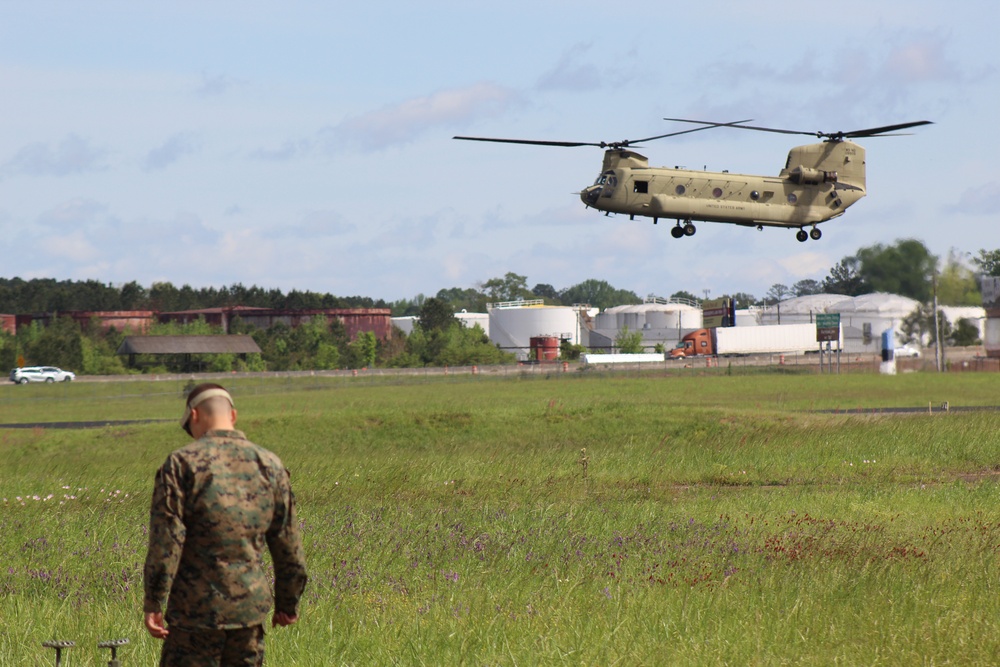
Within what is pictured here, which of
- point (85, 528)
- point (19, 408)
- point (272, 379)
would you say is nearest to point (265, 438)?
point (85, 528)

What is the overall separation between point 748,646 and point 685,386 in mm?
62707

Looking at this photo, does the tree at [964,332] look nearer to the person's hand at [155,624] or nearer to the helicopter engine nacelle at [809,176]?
the helicopter engine nacelle at [809,176]

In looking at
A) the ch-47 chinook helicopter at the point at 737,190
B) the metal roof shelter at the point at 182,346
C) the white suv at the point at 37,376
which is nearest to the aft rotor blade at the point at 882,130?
the ch-47 chinook helicopter at the point at 737,190

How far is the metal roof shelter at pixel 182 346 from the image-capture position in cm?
11544

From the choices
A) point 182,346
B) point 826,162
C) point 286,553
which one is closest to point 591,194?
point 826,162

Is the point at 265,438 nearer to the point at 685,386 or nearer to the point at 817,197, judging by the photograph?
the point at 817,197

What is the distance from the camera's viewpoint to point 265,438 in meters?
37.4

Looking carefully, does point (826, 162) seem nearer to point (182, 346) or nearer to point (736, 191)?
point (736, 191)

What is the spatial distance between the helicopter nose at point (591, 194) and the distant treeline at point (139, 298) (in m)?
138

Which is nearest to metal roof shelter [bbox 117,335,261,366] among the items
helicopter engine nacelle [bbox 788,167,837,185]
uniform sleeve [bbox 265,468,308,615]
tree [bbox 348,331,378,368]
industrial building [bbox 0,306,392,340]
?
tree [bbox 348,331,378,368]

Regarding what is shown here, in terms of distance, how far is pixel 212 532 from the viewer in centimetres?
593

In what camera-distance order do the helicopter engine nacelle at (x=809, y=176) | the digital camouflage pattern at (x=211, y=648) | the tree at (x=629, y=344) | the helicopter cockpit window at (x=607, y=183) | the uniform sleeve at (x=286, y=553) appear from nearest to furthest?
1. the digital camouflage pattern at (x=211, y=648)
2. the uniform sleeve at (x=286, y=553)
3. the helicopter cockpit window at (x=607, y=183)
4. the helicopter engine nacelle at (x=809, y=176)
5. the tree at (x=629, y=344)

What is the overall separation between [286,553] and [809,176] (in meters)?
34.4

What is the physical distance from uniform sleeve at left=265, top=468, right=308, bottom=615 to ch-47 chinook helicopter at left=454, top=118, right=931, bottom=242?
102 feet
